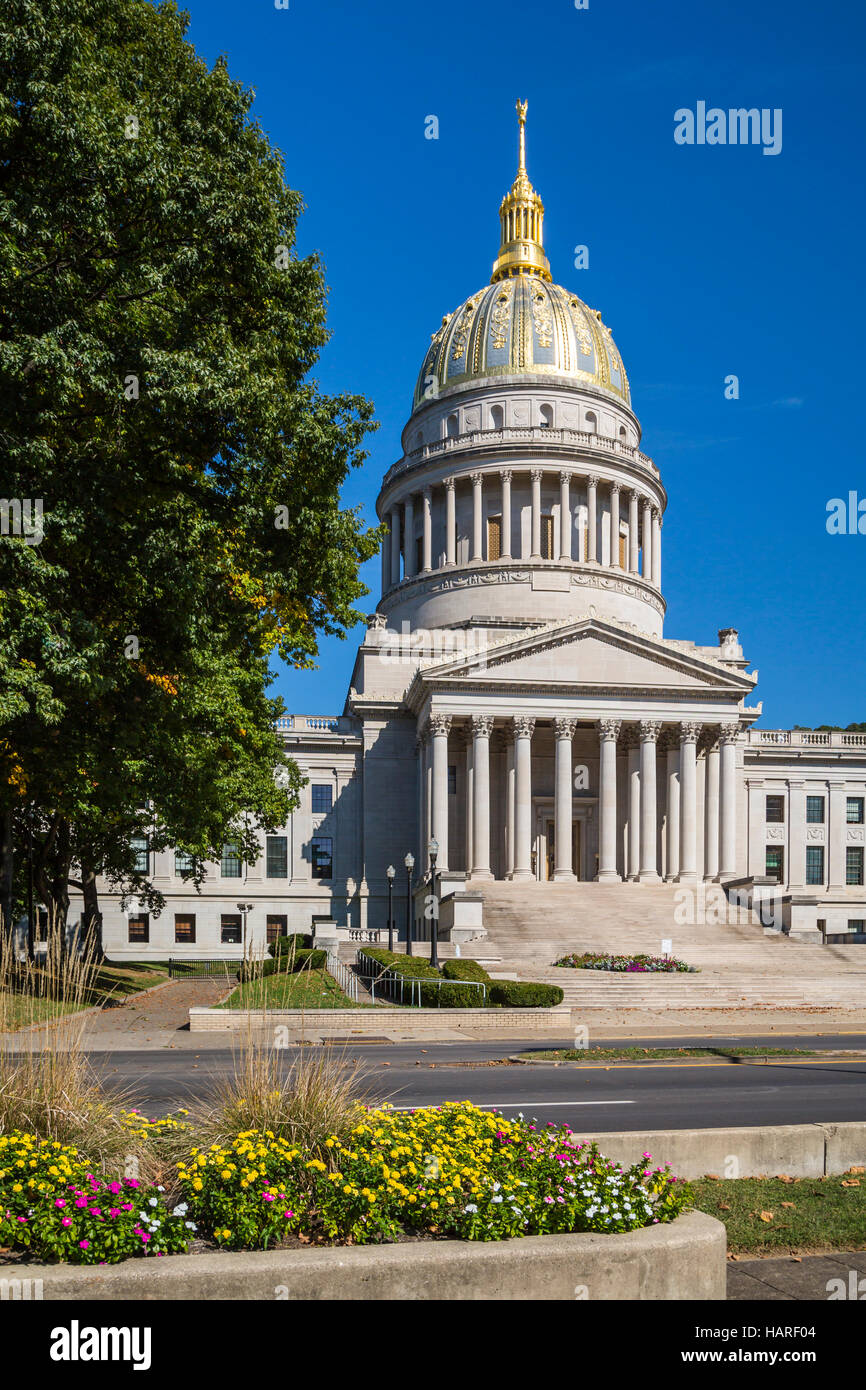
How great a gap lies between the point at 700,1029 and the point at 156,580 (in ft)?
59.3

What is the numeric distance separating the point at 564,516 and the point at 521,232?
30.0 m

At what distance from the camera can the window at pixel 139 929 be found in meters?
68.9

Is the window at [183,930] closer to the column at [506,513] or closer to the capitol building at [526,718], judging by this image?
the capitol building at [526,718]

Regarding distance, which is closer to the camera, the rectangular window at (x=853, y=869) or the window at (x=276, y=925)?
the window at (x=276, y=925)

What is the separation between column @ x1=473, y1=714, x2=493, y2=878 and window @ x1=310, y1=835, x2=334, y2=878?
45.8ft

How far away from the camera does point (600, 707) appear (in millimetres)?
59625

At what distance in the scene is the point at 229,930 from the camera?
69.9m

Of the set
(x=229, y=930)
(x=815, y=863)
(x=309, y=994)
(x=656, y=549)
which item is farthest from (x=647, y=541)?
(x=309, y=994)

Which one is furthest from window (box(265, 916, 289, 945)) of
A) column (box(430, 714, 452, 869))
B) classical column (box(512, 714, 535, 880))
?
classical column (box(512, 714, 535, 880))

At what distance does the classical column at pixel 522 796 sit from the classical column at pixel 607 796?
12.3ft

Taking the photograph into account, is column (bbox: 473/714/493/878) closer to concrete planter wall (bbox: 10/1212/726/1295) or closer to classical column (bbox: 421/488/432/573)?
classical column (bbox: 421/488/432/573)

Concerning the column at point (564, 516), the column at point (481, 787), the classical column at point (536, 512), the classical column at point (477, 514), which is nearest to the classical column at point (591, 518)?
the column at point (564, 516)

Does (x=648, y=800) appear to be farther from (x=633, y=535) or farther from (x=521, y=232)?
(x=521, y=232)

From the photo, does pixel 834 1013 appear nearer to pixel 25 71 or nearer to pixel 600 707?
pixel 600 707
